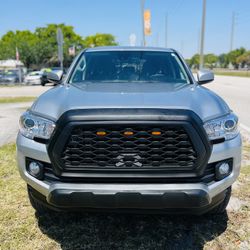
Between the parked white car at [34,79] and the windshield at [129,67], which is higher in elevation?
the windshield at [129,67]

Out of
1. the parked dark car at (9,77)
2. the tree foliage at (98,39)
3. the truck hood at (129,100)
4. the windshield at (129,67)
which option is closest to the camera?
the truck hood at (129,100)

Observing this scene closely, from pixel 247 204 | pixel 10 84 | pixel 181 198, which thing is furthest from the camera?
pixel 10 84

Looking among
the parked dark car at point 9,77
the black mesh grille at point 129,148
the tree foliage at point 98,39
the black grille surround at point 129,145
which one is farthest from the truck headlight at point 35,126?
the tree foliage at point 98,39

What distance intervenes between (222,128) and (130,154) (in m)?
0.81

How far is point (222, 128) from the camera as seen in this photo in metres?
2.64

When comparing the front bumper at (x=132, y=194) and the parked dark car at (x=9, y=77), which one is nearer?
the front bumper at (x=132, y=194)

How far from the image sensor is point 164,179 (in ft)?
8.18

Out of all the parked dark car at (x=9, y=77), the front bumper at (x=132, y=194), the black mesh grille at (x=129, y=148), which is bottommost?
the parked dark car at (x=9, y=77)

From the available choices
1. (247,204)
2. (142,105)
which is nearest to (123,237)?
(142,105)

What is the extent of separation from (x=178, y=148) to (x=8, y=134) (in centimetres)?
563

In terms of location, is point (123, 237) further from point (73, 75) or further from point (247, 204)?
point (73, 75)

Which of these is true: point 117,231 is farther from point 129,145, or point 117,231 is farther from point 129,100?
point 129,100

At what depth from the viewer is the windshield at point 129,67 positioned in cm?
399

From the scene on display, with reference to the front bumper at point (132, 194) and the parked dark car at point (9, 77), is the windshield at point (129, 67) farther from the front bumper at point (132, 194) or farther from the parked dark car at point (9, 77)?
the parked dark car at point (9, 77)
